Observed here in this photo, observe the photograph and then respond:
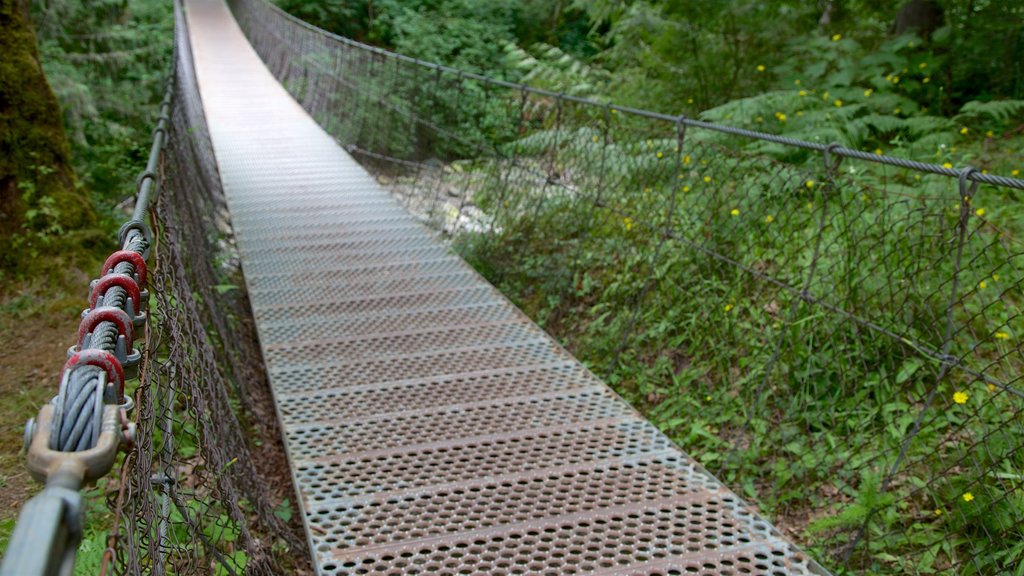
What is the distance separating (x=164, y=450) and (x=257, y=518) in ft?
4.27

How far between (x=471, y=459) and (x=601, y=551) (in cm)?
62

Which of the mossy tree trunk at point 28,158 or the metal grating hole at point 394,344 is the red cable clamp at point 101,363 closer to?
the metal grating hole at point 394,344

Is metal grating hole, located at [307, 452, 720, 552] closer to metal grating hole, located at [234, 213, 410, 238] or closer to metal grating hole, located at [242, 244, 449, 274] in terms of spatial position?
metal grating hole, located at [242, 244, 449, 274]

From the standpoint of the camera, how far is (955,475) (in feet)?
8.80

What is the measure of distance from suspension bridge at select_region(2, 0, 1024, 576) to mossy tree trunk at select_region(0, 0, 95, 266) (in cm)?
67

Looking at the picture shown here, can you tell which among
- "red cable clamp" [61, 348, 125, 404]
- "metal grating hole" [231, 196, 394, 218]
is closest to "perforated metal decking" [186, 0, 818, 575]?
"metal grating hole" [231, 196, 394, 218]

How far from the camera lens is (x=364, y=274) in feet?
14.5

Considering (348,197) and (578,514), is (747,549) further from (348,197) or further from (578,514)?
(348,197)

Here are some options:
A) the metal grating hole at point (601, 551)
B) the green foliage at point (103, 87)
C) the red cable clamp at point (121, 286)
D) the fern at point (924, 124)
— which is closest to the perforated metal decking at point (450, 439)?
the metal grating hole at point (601, 551)

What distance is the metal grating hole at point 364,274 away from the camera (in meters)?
4.24

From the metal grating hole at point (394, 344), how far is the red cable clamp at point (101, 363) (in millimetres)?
2213

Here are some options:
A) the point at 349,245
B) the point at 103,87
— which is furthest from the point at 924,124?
the point at 103,87

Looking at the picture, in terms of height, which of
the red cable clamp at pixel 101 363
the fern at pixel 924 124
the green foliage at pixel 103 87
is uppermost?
the red cable clamp at pixel 101 363

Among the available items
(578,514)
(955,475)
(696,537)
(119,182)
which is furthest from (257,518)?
(119,182)
